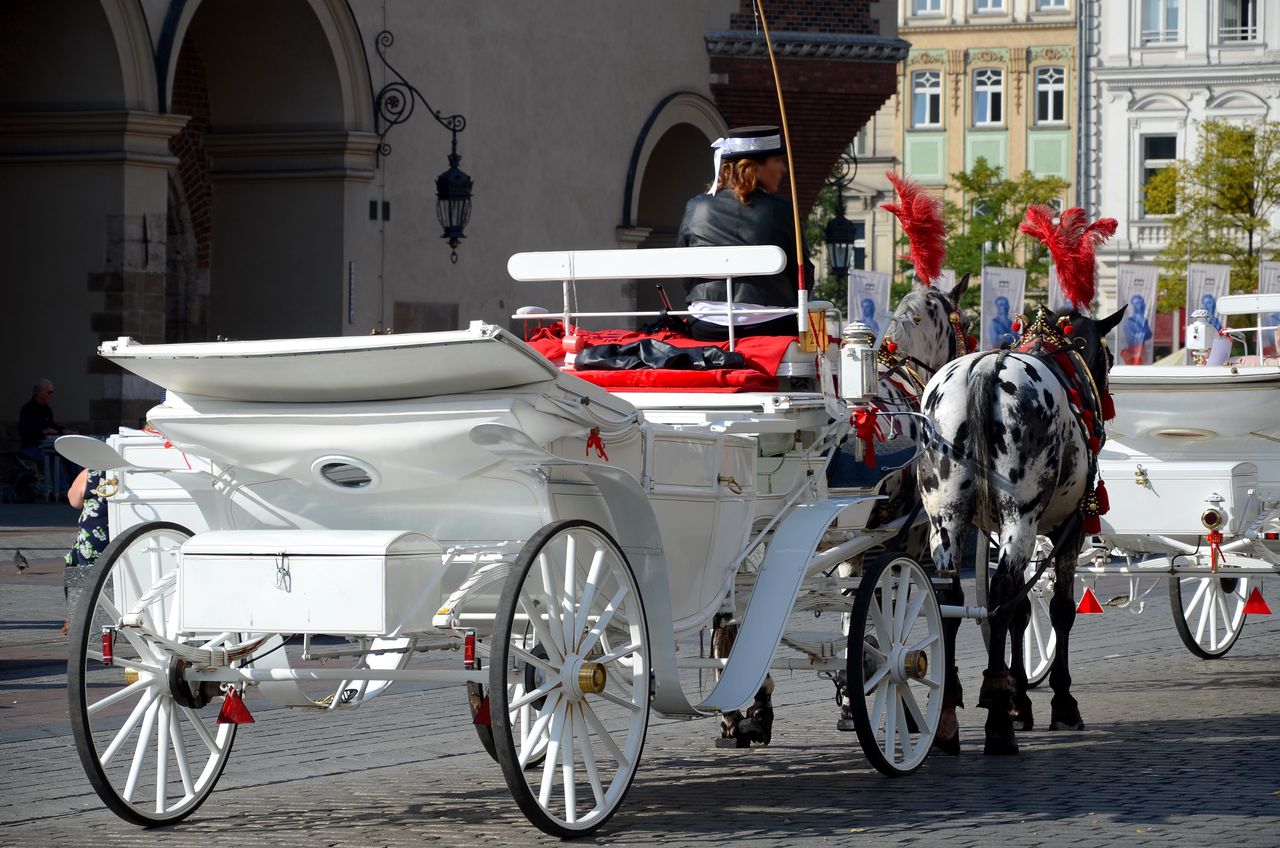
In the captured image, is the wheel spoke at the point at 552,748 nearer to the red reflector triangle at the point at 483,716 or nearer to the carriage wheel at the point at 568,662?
the carriage wheel at the point at 568,662

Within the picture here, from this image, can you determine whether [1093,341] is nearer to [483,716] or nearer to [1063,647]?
[1063,647]

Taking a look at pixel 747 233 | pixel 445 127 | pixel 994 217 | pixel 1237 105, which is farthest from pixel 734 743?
pixel 1237 105

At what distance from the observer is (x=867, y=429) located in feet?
25.8

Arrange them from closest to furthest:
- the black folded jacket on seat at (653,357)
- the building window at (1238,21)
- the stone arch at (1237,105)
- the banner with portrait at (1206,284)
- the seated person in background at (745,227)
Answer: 1. the black folded jacket on seat at (653,357)
2. the seated person in background at (745,227)
3. the banner with portrait at (1206,284)
4. the stone arch at (1237,105)
5. the building window at (1238,21)

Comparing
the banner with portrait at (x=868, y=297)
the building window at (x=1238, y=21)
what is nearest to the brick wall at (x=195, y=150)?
the banner with portrait at (x=868, y=297)

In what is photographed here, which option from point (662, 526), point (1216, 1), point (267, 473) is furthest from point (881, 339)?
point (1216, 1)

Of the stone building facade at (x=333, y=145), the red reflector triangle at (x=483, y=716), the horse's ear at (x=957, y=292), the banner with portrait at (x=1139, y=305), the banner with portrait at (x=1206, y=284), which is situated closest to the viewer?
the red reflector triangle at (x=483, y=716)

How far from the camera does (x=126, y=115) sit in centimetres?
1722

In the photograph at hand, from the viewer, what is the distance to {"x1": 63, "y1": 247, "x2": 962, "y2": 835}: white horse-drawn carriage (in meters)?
5.93

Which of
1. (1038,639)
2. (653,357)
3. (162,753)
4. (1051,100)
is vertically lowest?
(1038,639)

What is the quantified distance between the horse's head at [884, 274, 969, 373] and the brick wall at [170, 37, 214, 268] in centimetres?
1383

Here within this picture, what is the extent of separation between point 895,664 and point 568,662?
1.78m

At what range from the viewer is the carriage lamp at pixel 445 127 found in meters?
20.4

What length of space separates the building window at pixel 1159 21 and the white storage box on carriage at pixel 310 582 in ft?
199
